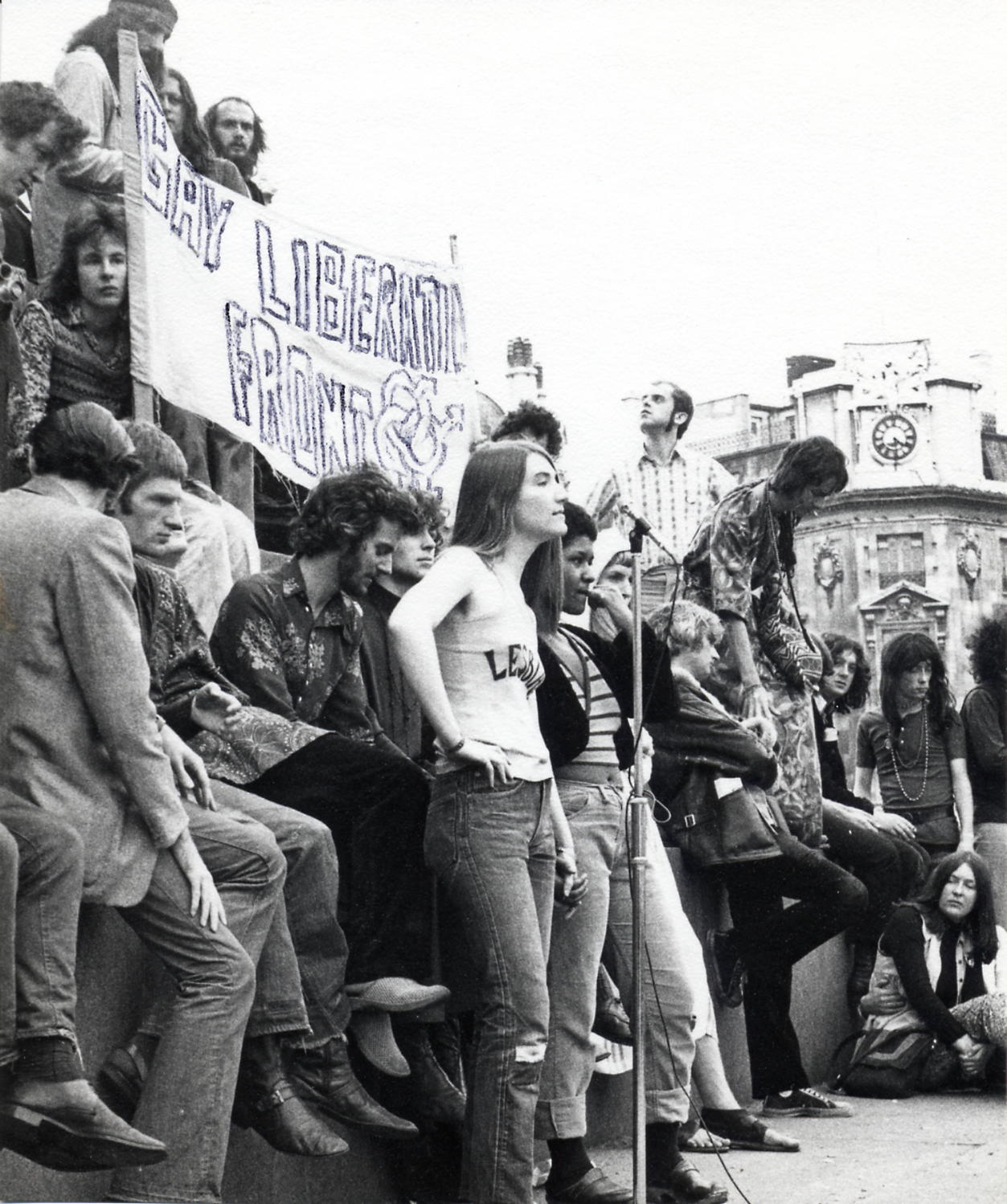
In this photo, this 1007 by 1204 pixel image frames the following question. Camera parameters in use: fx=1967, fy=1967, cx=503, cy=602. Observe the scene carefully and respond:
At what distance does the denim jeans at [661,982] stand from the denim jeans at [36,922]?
2.19m

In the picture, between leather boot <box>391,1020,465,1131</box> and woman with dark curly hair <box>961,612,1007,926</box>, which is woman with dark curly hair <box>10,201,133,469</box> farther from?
woman with dark curly hair <box>961,612,1007,926</box>

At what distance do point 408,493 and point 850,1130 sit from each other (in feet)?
10.1

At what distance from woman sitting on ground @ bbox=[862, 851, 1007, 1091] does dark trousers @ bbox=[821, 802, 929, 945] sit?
83mm

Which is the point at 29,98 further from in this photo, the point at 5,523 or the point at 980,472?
the point at 980,472

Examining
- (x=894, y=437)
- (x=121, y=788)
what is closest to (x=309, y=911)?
(x=121, y=788)

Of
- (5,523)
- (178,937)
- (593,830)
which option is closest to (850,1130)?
(593,830)

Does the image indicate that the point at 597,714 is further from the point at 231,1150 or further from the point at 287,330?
the point at 287,330

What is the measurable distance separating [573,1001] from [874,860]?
9.56 ft

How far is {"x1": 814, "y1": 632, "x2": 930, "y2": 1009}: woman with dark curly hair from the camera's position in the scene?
25.9 ft

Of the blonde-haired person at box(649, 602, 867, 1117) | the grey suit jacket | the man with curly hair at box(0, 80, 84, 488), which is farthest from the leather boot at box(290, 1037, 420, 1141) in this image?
the blonde-haired person at box(649, 602, 867, 1117)

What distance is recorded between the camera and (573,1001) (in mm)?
5301

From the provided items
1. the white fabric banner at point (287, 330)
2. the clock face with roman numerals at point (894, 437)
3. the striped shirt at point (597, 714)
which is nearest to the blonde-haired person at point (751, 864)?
the white fabric banner at point (287, 330)

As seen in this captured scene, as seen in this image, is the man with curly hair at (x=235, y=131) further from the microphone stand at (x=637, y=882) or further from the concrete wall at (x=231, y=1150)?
the concrete wall at (x=231, y=1150)

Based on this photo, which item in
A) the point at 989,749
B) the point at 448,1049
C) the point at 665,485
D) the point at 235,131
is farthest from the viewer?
the point at 989,749
